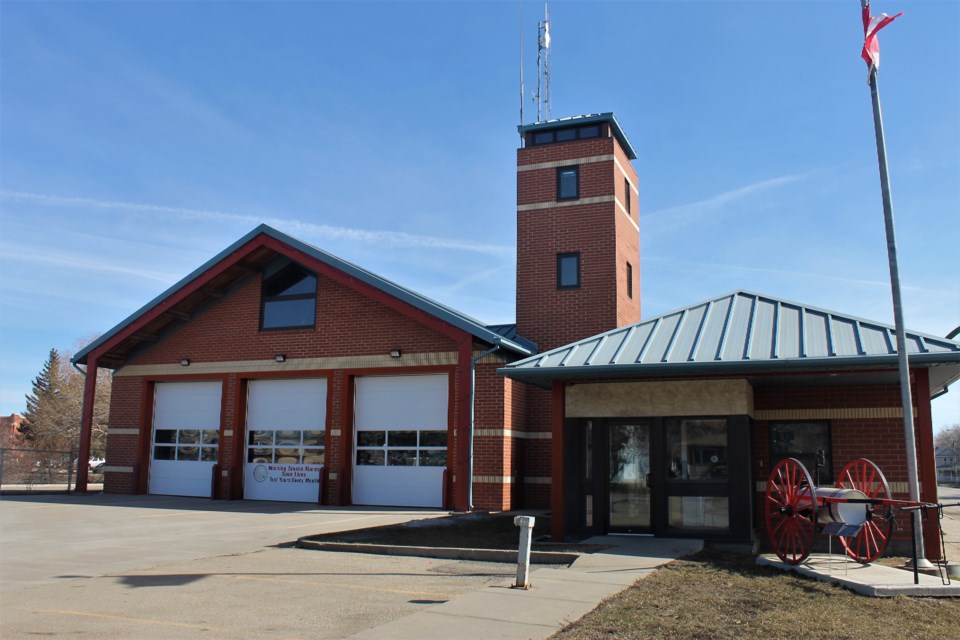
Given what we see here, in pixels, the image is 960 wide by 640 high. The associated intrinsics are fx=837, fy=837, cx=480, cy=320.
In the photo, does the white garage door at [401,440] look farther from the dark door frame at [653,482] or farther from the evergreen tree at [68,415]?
the evergreen tree at [68,415]

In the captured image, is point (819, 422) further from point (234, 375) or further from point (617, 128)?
point (234, 375)

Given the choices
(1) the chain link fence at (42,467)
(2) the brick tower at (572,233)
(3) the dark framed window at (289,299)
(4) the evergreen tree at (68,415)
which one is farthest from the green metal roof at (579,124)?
(4) the evergreen tree at (68,415)

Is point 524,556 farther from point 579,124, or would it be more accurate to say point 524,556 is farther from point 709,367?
point 579,124

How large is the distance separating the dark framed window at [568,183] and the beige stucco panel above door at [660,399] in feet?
34.2

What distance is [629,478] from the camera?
14219 millimetres

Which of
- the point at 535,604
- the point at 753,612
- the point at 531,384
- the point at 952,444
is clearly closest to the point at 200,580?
the point at 535,604

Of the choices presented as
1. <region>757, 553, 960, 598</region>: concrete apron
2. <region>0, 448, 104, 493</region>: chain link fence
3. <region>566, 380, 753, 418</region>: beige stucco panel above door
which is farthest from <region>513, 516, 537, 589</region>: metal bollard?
<region>0, 448, 104, 493</region>: chain link fence

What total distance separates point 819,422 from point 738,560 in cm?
416

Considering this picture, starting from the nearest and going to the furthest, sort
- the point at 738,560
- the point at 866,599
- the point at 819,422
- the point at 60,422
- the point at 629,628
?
the point at 629,628 → the point at 866,599 → the point at 738,560 → the point at 819,422 → the point at 60,422

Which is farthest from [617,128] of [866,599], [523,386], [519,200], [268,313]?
[866,599]

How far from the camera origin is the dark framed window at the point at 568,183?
23984mm

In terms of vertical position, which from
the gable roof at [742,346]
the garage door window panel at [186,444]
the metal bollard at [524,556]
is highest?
the gable roof at [742,346]

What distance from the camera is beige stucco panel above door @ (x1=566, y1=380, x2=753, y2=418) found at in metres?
13.6

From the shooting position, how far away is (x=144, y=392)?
2491cm
